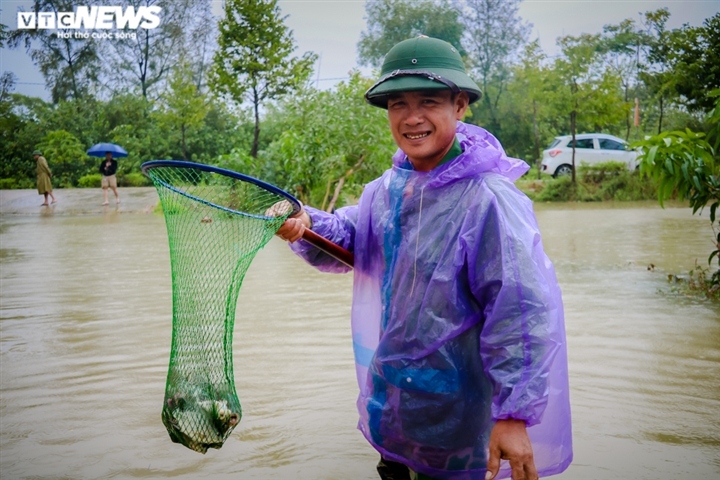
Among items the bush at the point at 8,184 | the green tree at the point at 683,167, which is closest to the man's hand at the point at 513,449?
the green tree at the point at 683,167

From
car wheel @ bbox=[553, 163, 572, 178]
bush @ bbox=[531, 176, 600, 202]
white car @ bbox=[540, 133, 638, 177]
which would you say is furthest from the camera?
car wheel @ bbox=[553, 163, 572, 178]

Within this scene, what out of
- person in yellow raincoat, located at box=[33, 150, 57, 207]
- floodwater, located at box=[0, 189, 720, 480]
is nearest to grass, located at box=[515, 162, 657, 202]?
floodwater, located at box=[0, 189, 720, 480]

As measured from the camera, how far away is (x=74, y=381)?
4.66m

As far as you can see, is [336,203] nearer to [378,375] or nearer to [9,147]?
[378,375]

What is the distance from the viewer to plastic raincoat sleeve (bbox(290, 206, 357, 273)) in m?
2.55

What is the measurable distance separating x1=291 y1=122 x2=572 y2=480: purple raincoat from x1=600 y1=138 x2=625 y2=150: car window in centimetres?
1802

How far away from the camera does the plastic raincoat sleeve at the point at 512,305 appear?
197 cm

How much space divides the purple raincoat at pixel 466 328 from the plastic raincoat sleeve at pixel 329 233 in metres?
0.29

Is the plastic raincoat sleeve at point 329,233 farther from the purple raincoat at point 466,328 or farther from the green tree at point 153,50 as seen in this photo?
the green tree at point 153,50

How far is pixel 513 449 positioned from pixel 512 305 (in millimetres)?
368

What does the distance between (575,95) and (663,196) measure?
12.4m

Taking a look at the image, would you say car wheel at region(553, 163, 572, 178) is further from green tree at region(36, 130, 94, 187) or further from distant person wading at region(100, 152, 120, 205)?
green tree at region(36, 130, 94, 187)

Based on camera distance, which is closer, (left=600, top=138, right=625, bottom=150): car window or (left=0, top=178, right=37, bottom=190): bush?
(left=600, top=138, right=625, bottom=150): car window

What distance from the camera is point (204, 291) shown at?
2.57 meters
